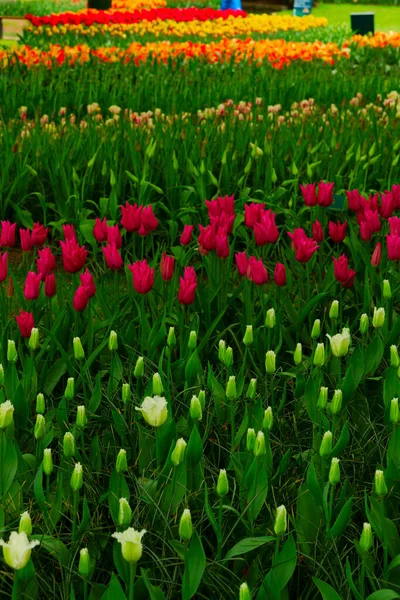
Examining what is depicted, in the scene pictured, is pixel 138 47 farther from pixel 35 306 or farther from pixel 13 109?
pixel 35 306

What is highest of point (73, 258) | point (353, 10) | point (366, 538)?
point (73, 258)

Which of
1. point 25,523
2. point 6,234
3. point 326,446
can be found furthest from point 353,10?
point 25,523

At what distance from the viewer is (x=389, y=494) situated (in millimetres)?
2205

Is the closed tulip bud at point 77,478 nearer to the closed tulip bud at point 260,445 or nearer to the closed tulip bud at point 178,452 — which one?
the closed tulip bud at point 178,452

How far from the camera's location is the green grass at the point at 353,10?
2740cm

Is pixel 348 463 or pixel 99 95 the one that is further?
pixel 99 95

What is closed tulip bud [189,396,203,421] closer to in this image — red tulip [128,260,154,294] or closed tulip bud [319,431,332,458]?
closed tulip bud [319,431,332,458]

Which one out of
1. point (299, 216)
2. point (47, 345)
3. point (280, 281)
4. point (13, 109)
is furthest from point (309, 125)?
point (47, 345)

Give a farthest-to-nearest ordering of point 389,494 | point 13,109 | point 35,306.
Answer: point 13,109, point 35,306, point 389,494

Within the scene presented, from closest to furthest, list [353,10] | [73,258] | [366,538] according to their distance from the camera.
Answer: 1. [366,538]
2. [73,258]
3. [353,10]

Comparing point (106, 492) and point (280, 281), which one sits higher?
point (280, 281)

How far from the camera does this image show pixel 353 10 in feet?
101

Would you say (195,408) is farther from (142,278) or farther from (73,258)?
(73,258)

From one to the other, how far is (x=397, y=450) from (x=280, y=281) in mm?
989
